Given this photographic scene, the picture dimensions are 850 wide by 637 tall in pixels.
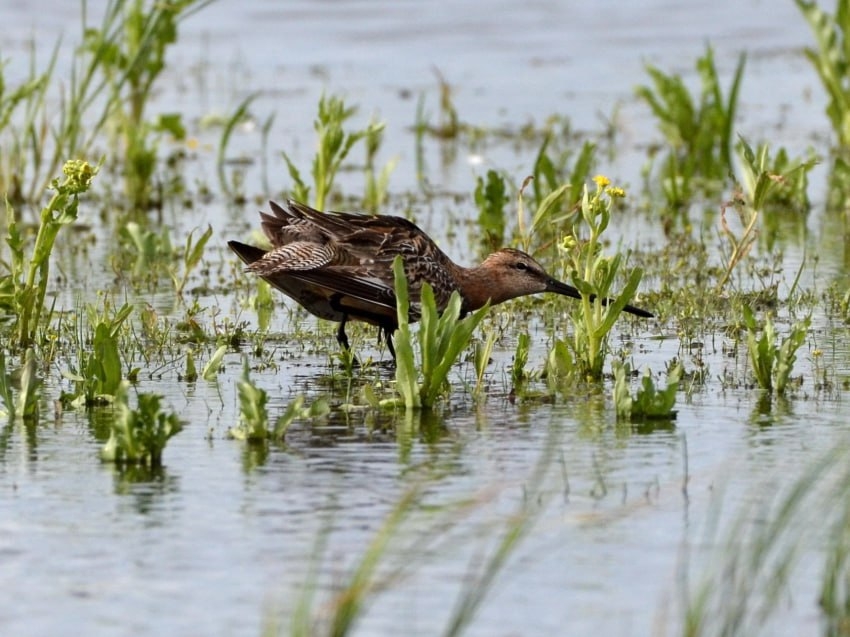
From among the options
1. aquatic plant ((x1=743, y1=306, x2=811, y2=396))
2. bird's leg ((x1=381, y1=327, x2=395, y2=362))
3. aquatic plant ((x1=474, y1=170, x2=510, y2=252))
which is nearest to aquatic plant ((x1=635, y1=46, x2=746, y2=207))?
aquatic plant ((x1=474, y1=170, x2=510, y2=252))

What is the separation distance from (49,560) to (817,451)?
272 cm

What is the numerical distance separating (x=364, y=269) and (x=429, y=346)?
1.58m

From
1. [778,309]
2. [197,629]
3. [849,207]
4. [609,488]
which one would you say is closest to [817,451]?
[609,488]

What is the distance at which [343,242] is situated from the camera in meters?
8.64

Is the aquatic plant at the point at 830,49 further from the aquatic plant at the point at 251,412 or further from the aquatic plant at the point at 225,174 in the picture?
the aquatic plant at the point at 251,412

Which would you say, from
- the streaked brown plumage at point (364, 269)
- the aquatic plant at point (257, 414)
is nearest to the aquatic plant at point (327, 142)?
the streaked brown plumage at point (364, 269)

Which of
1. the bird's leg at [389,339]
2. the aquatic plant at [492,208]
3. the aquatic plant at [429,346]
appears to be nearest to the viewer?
the aquatic plant at [429,346]

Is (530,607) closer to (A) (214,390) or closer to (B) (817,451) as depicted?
(B) (817,451)

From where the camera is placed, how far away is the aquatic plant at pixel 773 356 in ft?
23.4

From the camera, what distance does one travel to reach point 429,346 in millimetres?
6953

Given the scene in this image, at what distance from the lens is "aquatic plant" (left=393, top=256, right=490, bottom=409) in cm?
693

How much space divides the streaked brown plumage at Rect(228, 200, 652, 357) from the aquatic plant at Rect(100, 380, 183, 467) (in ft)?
6.96

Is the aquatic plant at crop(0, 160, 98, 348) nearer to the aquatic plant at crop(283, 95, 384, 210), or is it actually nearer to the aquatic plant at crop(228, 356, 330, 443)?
the aquatic plant at crop(228, 356, 330, 443)

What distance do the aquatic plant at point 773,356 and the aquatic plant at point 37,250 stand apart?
2936 mm
